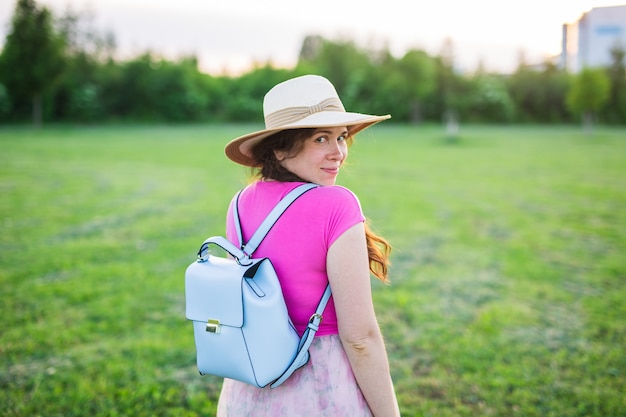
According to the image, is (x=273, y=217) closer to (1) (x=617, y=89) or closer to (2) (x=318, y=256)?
(2) (x=318, y=256)

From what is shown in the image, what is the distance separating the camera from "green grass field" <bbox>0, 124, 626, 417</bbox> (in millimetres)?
3170

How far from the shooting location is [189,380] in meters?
3.35

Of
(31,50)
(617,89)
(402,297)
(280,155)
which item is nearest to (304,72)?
(31,50)

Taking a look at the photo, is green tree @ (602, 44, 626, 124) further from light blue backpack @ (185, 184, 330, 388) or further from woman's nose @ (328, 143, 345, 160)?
light blue backpack @ (185, 184, 330, 388)

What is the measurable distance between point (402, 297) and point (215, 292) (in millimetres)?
3723

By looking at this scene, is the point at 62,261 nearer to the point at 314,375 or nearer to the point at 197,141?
the point at 314,375

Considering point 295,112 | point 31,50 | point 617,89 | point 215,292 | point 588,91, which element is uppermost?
point 31,50

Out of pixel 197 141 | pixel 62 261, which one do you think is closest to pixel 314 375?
pixel 62 261

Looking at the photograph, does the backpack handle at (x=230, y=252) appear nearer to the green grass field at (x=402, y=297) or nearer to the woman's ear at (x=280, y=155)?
the woman's ear at (x=280, y=155)

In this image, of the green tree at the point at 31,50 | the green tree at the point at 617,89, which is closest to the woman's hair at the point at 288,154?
the green tree at the point at 31,50

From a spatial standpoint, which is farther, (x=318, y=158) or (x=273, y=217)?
(x=318, y=158)

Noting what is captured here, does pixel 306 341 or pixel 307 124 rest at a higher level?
pixel 307 124

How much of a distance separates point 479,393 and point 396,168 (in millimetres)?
12441

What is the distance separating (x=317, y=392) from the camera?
1470mm
